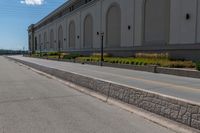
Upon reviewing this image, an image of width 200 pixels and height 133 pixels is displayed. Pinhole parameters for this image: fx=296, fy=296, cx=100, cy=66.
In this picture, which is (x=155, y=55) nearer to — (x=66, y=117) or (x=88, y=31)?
(x=66, y=117)

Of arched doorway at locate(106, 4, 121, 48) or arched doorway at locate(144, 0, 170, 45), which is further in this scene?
arched doorway at locate(106, 4, 121, 48)

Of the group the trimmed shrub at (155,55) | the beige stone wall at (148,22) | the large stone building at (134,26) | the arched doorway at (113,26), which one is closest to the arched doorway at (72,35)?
the large stone building at (134,26)

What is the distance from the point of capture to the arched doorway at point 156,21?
111 ft

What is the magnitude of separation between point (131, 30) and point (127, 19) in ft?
7.18

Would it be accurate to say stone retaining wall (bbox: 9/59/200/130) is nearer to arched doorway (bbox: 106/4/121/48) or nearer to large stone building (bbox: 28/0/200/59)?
large stone building (bbox: 28/0/200/59)

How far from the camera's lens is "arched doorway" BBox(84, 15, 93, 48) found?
59.4m

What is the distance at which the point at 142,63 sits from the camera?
27.7 metres

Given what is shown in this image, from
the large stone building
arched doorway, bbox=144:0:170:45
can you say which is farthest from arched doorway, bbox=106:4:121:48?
arched doorway, bbox=144:0:170:45

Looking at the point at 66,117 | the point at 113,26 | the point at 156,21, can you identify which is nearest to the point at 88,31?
the point at 113,26

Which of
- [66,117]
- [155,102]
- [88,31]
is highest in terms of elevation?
[88,31]

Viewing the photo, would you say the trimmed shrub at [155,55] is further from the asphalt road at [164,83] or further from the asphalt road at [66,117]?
the asphalt road at [66,117]

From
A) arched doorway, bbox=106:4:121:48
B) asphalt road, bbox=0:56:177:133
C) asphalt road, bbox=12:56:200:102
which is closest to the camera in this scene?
asphalt road, bbox=0:56:177:133

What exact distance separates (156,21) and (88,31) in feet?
88.4

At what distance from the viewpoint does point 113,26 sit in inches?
1892
